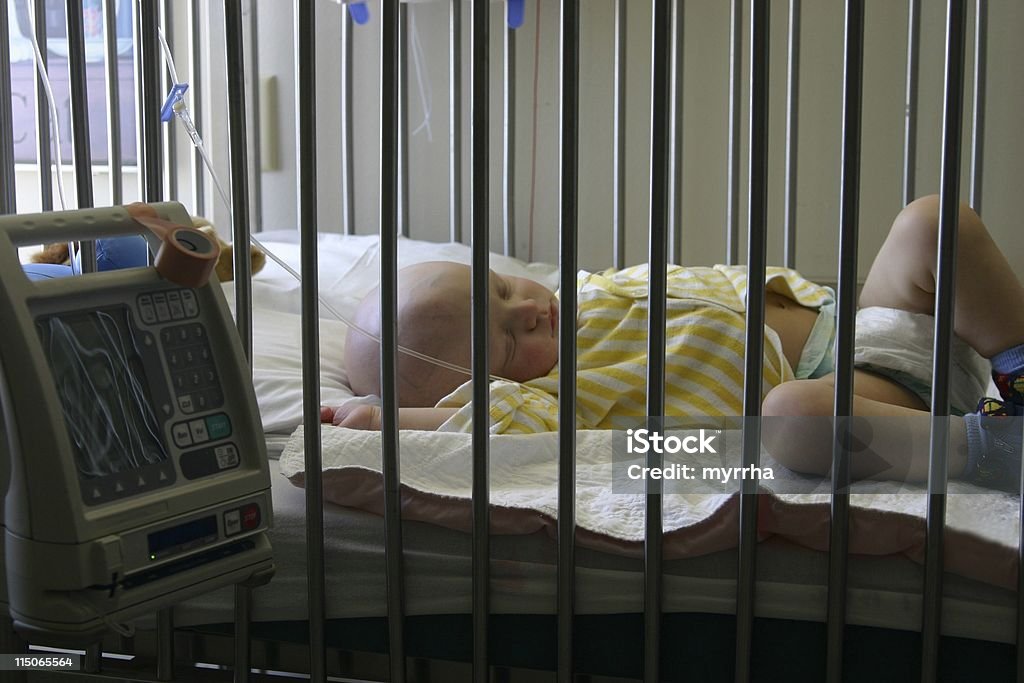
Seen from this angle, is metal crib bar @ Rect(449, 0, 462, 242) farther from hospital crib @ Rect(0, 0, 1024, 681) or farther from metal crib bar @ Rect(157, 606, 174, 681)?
metal crib bar @ Rect(157, 606, 174, 681)

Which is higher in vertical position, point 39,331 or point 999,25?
point 999,25

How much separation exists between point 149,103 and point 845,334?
576 millimetres

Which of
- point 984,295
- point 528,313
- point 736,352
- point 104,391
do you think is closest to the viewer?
point 104,391

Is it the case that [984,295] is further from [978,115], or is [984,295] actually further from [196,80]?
[196,80]

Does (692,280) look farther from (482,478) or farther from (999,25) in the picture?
(999,25)

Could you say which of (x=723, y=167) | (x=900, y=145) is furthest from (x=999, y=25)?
(x=723, y=167)

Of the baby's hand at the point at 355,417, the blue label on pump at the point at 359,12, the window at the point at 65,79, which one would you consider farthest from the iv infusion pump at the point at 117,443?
the window at the point at 65,79

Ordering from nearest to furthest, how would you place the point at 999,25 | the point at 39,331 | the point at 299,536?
the point at 39,331, the point at 299,536, the point at 999,25

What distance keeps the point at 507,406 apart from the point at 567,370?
0.27 m

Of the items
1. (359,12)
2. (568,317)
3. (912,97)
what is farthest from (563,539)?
(359,12)

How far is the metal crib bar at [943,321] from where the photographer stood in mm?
705

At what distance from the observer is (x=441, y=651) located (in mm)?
846

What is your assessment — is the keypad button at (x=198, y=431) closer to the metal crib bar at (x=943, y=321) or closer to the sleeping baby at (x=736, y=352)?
the sleeping baby at (x=736, y=352)

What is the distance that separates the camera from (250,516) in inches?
26.7
